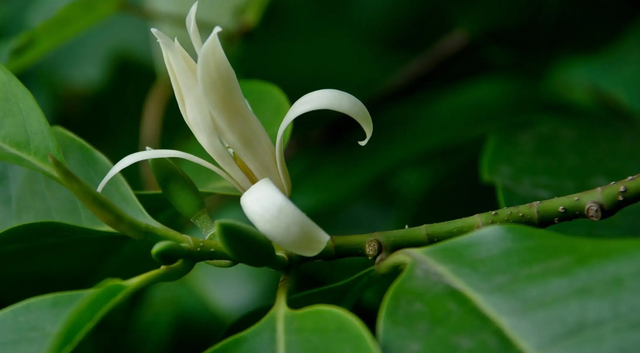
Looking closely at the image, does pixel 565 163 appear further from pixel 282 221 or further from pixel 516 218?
pixel 282 221

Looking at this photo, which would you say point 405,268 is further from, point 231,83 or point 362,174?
point 362,174

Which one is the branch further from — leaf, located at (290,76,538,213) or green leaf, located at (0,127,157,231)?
leaf, located at (290,76,538,213)

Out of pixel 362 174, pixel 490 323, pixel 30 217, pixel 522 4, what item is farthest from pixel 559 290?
pixel 522 4

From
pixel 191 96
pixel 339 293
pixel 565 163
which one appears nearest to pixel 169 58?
pixel 191 96

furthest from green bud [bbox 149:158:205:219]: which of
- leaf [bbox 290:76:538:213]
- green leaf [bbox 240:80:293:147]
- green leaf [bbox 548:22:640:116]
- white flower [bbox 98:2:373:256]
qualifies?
green leaf [bbox 548:22:640:116]

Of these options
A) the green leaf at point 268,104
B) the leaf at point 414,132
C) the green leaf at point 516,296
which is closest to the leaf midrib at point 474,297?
the green leaf at point 516,296

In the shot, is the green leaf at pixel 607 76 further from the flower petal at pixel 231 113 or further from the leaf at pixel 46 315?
the leaf at pixel 46 315

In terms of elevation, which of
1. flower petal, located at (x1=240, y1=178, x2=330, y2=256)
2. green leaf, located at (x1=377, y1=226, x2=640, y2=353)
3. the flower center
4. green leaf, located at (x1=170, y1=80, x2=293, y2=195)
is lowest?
green leaf, located at (x1=377, y1=226, x2=640, y2=353)
